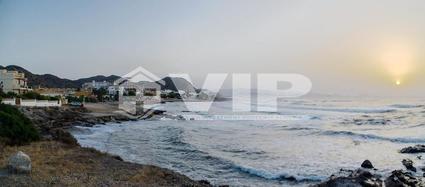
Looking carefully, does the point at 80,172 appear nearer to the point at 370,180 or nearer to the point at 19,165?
the point at 19,165

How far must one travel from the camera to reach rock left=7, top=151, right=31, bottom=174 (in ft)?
32.9

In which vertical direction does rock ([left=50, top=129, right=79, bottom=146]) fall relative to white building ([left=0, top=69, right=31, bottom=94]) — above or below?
below

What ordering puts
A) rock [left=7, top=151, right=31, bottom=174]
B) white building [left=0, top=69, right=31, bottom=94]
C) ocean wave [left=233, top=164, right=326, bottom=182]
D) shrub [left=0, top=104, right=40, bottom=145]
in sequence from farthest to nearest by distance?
white building [left=0, top=69, right=31, bottom=94], shrub [left=0, top=104, right=40, bottom=145], ocean wave [left=233, top=164, right=326, bottom=182], rock [left=7, top=151, right=31, bottom=174]

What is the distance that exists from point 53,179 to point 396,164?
12728 mm

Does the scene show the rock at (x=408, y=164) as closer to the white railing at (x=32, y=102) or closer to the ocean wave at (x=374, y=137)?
the ocean wave at (x=374, y=137)

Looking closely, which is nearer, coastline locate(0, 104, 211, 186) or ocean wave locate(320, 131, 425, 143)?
coastline locate(0, 104, 211, 186)

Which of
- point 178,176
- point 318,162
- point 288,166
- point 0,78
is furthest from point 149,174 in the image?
point 0,78

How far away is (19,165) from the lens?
33.0ft

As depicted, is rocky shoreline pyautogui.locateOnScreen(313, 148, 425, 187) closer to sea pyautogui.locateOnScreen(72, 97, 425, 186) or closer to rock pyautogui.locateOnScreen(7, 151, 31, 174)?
sea pyautogui.locateOnScreen(72, 97, 425, 186)

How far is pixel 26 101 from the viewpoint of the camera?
133 feet

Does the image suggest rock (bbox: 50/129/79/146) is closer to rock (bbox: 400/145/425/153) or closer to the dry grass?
the dry grass

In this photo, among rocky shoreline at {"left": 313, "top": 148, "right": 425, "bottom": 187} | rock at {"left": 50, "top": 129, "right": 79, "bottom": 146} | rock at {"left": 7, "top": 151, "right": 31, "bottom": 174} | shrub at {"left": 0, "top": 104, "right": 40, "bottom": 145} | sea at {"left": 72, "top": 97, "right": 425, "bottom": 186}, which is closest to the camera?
rock at {"left": 7, "top": 151, "right": 31, "bottom": 174}

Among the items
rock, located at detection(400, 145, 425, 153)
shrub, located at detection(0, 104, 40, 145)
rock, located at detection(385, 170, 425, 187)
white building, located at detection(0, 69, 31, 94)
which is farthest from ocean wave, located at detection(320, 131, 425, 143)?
white building, located at detection(0, 69, 31, 94)

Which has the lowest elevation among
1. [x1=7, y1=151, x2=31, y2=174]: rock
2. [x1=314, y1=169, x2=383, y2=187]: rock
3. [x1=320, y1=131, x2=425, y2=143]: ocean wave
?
[x1=320, y1=131, x2=425, y2=143]: ocean wave
